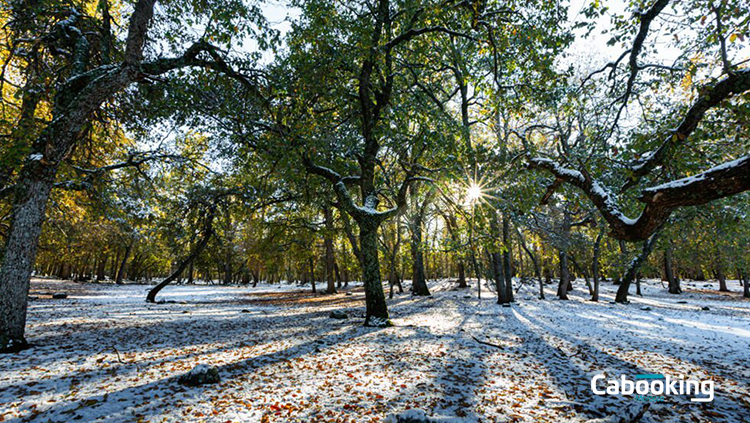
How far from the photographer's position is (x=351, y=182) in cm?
1216

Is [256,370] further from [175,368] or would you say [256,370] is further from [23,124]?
[23,124]

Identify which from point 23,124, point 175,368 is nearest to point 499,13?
point 175,368

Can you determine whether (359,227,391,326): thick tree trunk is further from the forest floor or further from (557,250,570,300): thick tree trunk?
(557,250,570,300): thick tree trunk

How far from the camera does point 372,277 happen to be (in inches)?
414

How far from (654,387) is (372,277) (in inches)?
285

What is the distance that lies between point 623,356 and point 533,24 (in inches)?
323

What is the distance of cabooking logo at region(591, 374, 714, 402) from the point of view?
4.93 meters

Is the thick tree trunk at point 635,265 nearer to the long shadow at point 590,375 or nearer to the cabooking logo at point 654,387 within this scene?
the long shadow at point 590,375

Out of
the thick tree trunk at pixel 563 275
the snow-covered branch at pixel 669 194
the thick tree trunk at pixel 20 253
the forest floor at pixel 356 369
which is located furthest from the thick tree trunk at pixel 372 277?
the thick tree trunk at pixel 563 275

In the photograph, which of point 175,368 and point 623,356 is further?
point 623,356

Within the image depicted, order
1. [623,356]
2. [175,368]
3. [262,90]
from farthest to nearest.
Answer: [262,90] → [623,356] → [175,368]

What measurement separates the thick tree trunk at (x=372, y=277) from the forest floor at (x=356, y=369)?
614 millimetres

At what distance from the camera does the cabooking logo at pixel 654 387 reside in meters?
4.93

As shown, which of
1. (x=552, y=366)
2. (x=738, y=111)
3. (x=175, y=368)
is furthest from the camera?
(x=552, y=366)
